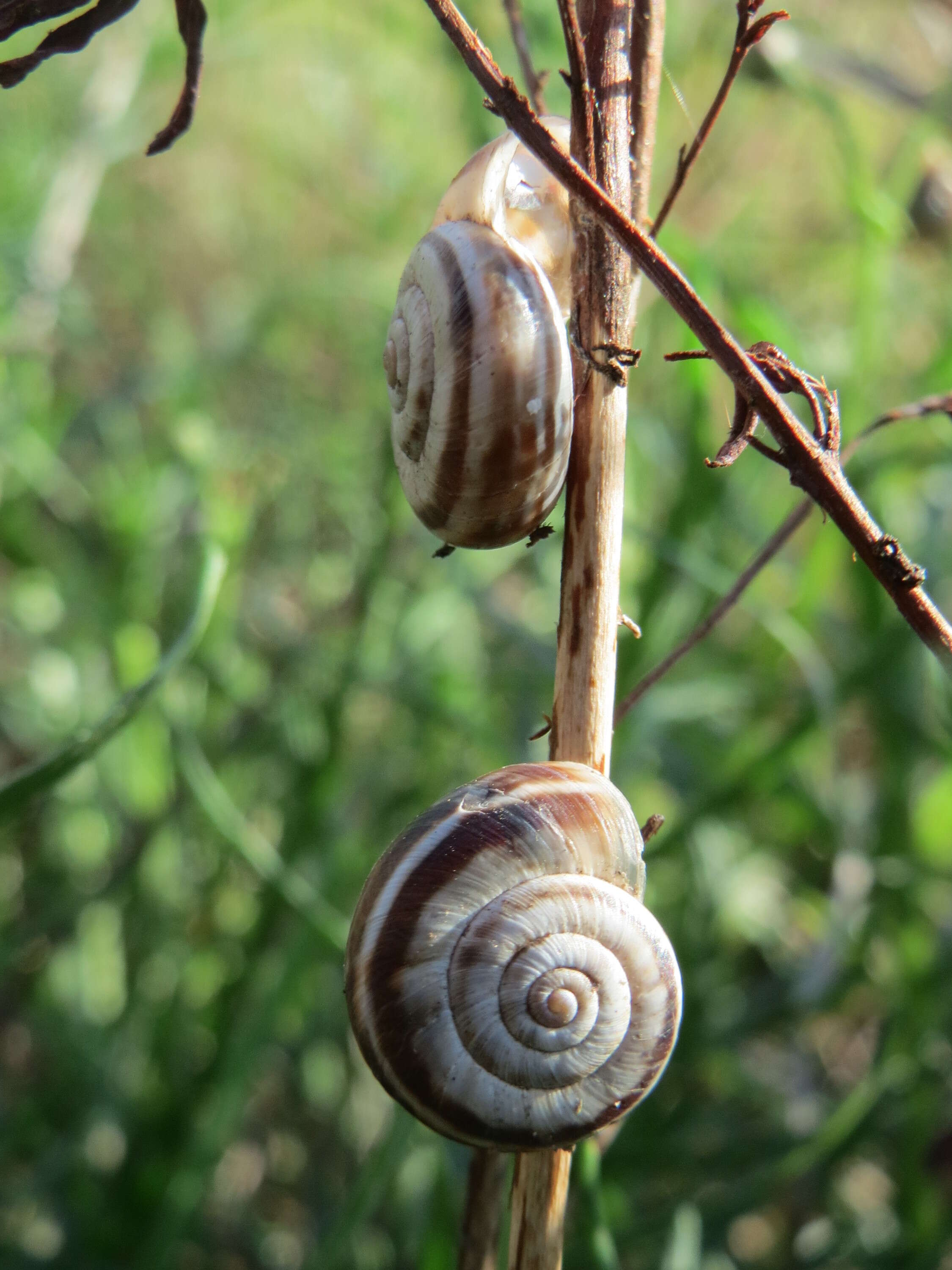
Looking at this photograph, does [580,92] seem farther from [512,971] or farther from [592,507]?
[512,971]

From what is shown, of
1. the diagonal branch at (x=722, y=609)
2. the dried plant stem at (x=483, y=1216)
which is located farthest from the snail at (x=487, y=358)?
the dried plant stem at (x=483, y=1216)

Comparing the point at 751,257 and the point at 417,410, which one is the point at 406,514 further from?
the point at 751,257

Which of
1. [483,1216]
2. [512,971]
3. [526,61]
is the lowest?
[483,1216]

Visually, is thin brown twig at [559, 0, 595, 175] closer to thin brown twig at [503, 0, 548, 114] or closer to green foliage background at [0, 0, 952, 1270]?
thin brown twig at [503, 0, 548, 114]

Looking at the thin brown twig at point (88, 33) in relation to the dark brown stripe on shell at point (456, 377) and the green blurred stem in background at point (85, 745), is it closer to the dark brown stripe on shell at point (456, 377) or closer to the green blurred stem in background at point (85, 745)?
the dark brown stripe on shell at point (456, 377)

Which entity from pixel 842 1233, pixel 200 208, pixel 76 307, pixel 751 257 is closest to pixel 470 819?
pixel 842 1233

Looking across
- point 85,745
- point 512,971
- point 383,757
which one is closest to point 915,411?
point 512,971
